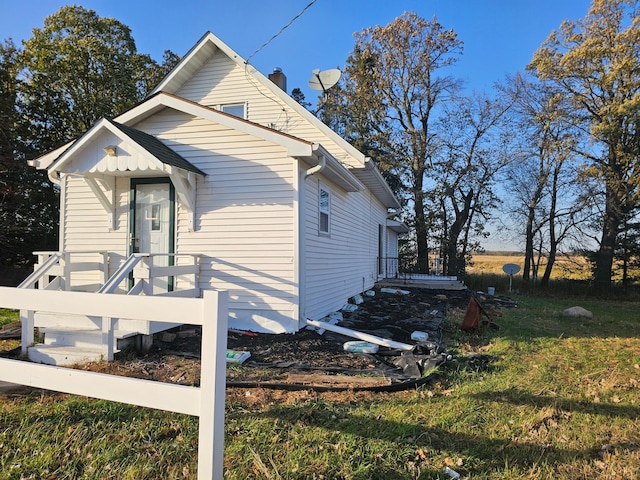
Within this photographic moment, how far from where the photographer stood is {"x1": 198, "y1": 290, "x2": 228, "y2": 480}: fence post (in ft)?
6.64

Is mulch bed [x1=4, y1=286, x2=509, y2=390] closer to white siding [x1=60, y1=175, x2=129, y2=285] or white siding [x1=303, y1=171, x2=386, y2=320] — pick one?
white siding [x1=303, y1=171, x2=386, y2=320]

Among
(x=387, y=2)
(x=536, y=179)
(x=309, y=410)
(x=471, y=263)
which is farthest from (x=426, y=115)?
(x=309, y=410)

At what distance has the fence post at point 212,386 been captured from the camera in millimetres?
2023

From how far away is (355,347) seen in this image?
5.71 meters

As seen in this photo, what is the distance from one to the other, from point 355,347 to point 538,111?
65.9 feet

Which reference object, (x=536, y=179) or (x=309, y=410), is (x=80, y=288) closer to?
(x=309, y=410)

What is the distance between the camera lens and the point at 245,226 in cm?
687

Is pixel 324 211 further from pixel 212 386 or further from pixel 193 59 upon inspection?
pixel 212 386

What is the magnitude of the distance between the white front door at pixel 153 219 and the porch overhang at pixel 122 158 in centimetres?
45

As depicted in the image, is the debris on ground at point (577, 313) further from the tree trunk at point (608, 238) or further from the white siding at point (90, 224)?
the white siding at point (90, 224)

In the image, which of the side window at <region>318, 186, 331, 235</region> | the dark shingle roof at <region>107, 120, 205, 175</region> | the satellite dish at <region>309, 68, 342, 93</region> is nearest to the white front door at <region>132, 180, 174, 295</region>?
the dark shingle roof at <region>107, 120, 205, 175</region>

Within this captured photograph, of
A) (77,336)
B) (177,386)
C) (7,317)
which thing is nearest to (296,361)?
(77,336)

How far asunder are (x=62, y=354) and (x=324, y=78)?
27.6 feet

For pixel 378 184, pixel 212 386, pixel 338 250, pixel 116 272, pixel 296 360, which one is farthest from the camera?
pixel 378 184
